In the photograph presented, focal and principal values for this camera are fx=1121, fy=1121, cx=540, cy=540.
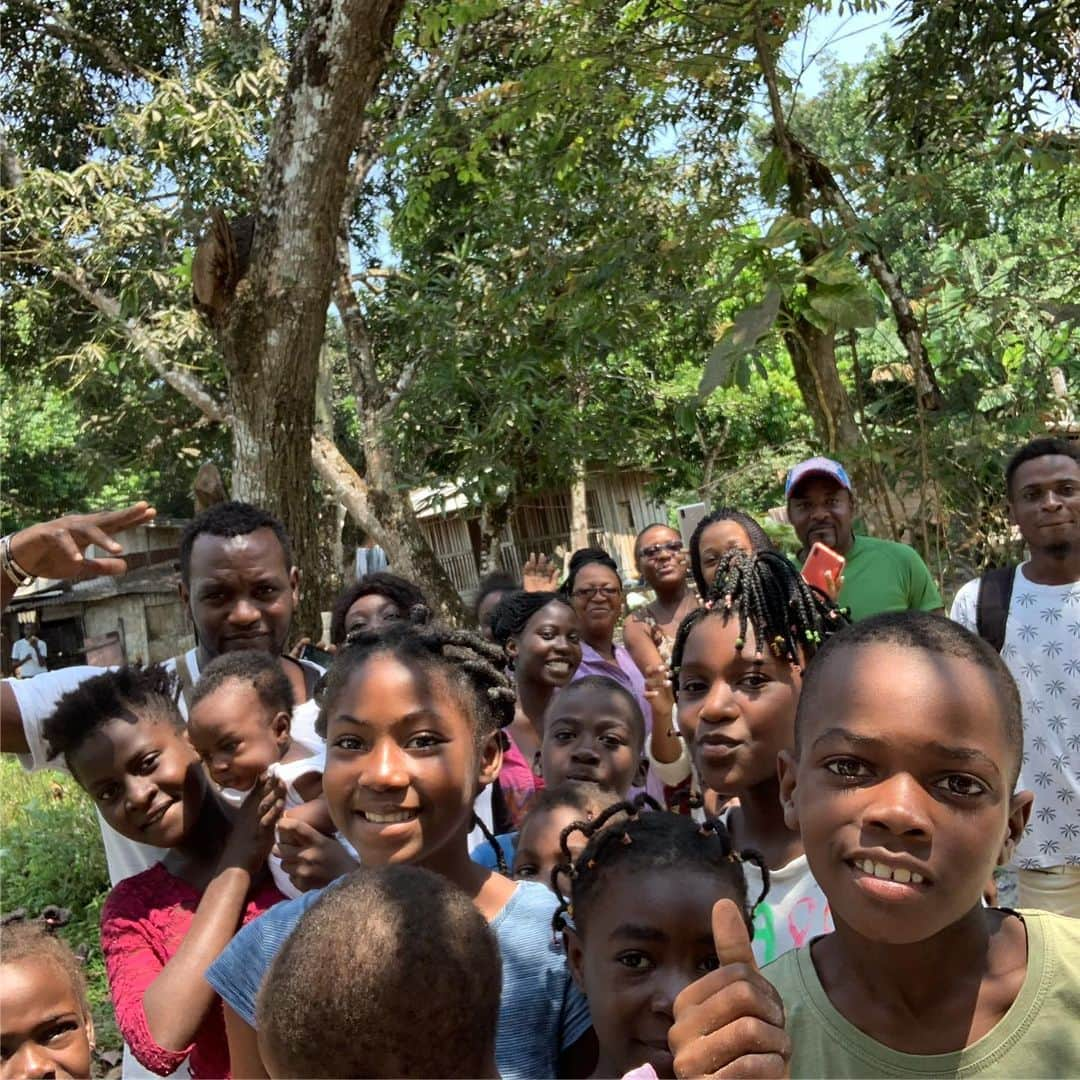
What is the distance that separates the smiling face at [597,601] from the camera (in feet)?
14.5

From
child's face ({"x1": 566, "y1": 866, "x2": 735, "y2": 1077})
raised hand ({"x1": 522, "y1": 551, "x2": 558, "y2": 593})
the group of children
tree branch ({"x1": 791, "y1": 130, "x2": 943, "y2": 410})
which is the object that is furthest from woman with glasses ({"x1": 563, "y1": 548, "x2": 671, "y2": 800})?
child's face ({"x1": 566, "y1": 866, "x2": 735, "y2": 1077})

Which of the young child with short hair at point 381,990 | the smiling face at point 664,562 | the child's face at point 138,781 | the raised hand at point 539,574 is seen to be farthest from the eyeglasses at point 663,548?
the young child with short hair at point 381,990

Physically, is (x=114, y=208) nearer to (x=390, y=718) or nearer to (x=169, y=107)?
(x=169, y=107)

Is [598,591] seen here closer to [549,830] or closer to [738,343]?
[738,343]

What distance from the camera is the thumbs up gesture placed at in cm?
126

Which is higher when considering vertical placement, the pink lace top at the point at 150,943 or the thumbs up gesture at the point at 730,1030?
the thumbs up gesture at the point at 730,1030

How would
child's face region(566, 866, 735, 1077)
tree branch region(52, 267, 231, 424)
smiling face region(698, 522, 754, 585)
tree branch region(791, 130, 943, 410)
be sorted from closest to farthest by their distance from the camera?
child's face region(566, 866, 735, 1077) < smiling face region(698, 522, 754, 585) < tree branch region(791, 130, 943, 410) < tree branch region(52, 267, 231, 424)

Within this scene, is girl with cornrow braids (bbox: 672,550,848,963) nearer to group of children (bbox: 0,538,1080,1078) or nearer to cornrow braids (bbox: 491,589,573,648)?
group of children (bbox: 0,538,1080,1078)

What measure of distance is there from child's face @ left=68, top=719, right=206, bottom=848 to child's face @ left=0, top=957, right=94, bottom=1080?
0.38m

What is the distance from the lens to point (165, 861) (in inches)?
90.6

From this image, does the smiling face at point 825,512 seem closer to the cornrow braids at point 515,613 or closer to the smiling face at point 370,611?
the cornrow braids at point 515,613

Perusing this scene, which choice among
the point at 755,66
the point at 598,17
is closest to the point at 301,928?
the point at 755,66

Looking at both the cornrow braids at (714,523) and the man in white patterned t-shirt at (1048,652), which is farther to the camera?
the cornrow braids at (714,523)

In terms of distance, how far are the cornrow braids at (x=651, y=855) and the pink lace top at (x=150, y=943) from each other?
658 millimetres
